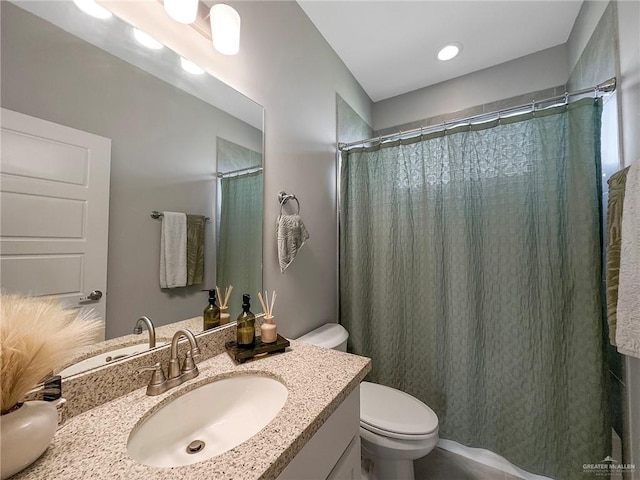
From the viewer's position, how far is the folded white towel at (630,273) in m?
0.82

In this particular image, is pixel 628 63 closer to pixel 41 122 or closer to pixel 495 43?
pixel 495 43

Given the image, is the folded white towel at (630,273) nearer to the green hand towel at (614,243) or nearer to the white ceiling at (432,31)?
the green hand towel at (614,243)

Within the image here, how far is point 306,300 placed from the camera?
146 centimetres

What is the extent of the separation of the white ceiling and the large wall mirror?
101 centimetres

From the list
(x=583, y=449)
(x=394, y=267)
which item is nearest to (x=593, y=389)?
(x=583, y=449)

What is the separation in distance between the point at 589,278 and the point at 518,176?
1.91 ft

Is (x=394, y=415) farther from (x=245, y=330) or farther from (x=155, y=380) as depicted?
(x=155, y=380)

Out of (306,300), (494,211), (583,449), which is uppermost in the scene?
(494,211)

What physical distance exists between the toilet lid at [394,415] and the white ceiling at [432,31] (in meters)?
2.17

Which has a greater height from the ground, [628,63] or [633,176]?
[628,63]

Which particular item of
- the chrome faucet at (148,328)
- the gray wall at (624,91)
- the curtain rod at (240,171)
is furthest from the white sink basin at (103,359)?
the gray wall at (624,91)

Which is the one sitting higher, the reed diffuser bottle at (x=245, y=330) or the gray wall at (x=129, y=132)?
the gray wall at (x=129, y=132)

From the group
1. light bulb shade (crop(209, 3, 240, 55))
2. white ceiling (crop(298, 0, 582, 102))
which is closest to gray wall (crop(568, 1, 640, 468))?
white ceiling (crop(298, 0, 582, 102))

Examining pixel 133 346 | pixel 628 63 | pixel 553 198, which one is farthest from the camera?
pixel 553 198
